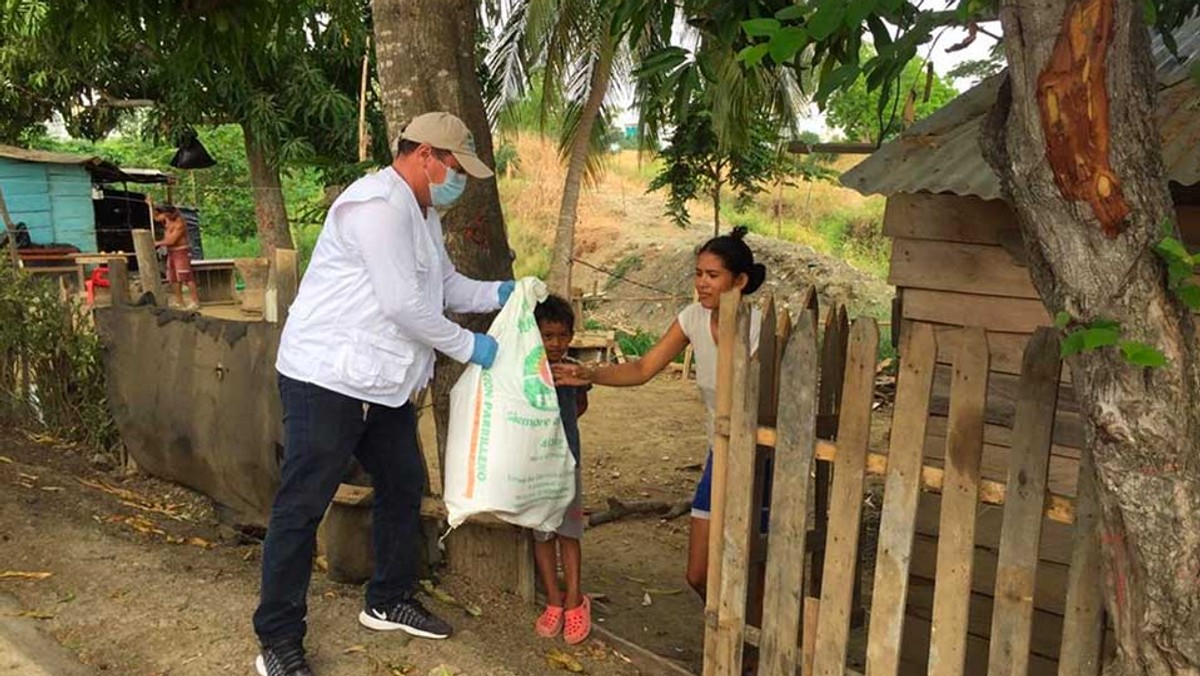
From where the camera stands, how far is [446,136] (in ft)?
10.3

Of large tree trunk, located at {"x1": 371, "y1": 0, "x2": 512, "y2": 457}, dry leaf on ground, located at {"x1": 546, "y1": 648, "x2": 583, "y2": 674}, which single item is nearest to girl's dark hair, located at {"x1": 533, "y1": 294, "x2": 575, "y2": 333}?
large tree trunk, located at {"x1": 371, "y1": 0, "x2": 512, "y2": 457}

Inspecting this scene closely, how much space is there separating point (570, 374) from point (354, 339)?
0.77 m

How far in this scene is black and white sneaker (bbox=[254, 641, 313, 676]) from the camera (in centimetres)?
314

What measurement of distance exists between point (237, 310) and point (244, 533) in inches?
447

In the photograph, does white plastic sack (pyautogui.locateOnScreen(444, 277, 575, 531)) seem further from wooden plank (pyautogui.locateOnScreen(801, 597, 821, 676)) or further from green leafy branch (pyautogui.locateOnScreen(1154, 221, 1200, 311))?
green leafy branch (pyautogui.locateOnScreen(1154, 221, 1200, 311))

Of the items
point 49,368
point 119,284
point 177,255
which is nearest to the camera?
point 119,284

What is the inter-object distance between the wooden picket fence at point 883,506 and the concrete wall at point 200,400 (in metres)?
2.12

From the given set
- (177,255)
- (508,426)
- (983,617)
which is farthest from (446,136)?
(177,255)

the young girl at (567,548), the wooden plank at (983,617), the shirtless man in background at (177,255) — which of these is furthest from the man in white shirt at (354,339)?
the shirtless man in background at (177,255)

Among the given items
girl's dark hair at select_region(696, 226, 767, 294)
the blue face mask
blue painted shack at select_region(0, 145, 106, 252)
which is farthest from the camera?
blue painted shack at select_region(0, 145, 106, 252)

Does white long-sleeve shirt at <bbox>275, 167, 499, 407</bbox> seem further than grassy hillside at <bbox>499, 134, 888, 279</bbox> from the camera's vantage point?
No

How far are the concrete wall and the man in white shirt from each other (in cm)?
128

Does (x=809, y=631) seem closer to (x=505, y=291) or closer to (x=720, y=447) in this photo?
(x=720, y=447)

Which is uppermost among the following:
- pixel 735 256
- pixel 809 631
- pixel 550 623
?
pixel 735 256
